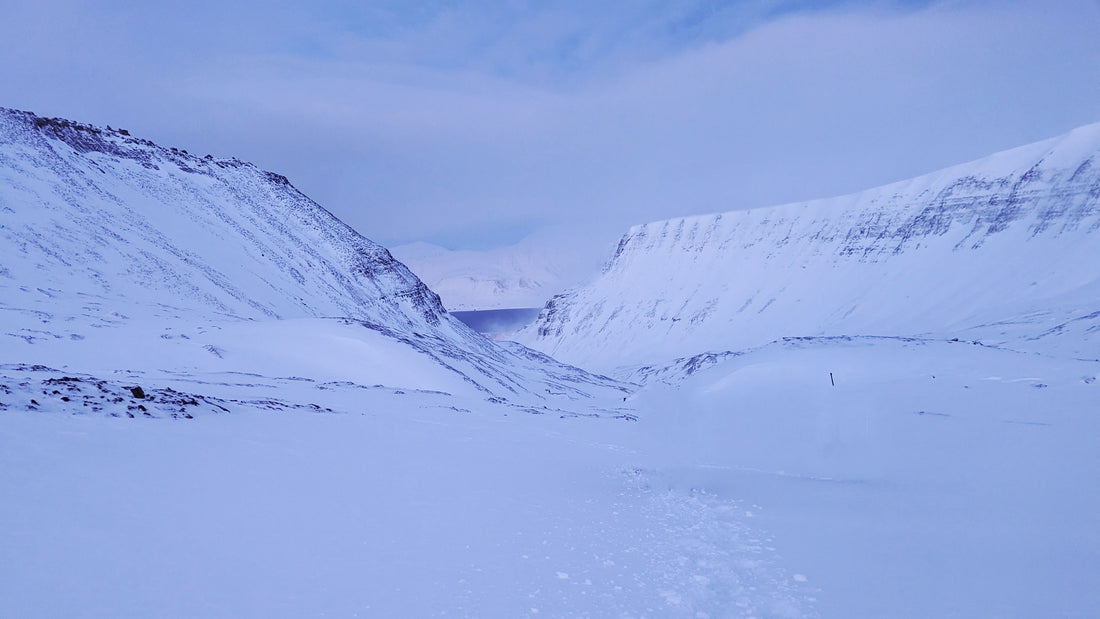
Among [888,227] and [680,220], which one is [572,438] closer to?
[888,227]

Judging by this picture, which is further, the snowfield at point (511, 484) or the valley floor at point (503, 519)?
the snowfield at point (511, 484)

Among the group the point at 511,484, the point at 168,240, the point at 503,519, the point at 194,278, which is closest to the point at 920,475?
the point at 511,484

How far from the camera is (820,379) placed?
91.9ft

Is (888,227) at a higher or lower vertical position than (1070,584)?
higher

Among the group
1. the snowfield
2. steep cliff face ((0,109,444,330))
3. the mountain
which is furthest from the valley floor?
steep cliff face ((0,109,444,330))

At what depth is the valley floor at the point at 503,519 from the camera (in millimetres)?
5844

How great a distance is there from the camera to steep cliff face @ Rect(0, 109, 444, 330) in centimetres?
4709

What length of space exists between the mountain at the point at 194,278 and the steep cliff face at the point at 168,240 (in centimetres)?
19

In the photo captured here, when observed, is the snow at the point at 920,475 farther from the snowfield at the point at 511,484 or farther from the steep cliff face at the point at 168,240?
the steep cliff face at the point at 168,240

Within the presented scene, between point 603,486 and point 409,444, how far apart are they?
4.42 metres

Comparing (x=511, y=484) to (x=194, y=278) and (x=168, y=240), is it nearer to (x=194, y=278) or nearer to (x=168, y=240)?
(x=194, y=278)

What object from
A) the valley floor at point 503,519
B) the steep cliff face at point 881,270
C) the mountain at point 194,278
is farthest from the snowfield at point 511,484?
A: the steep cliff face at point 881,270

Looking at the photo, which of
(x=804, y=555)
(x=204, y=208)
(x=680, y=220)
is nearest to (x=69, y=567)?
(x=804, y=555)

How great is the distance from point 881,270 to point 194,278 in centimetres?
12012
